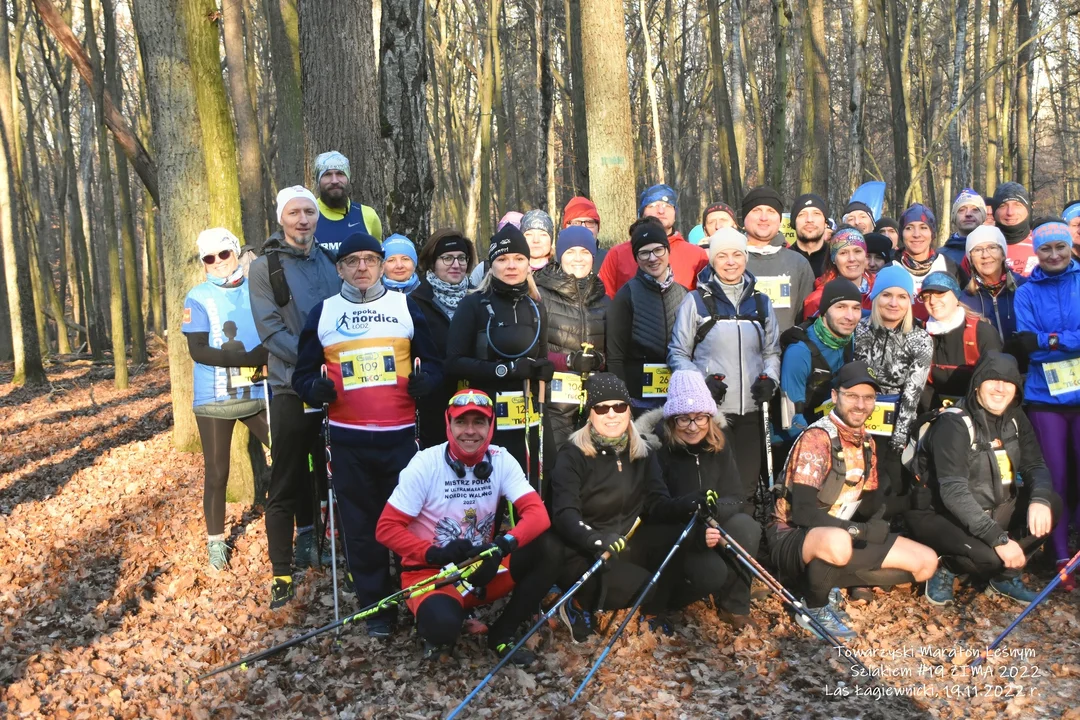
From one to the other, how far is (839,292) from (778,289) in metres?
0.59

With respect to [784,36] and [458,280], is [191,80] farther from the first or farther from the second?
[784,36]

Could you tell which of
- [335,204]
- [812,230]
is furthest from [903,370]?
[335,204]

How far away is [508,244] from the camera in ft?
17.7

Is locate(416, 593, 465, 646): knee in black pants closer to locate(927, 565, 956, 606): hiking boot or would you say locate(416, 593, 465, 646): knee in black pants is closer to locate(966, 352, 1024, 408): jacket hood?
locate(927, 565, 956, 606): hiking boot

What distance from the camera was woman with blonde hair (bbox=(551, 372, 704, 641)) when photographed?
511 centimetres

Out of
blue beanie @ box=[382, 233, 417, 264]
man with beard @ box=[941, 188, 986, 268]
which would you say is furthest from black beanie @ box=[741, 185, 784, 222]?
blue beanie @ box=[382, 233, 417, 264]

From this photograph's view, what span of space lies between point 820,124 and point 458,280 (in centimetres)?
821

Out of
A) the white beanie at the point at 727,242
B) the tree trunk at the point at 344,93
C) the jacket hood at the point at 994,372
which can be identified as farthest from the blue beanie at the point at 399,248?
the jacket hood at the point at 994,372

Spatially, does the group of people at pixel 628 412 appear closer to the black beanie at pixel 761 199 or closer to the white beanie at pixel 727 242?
the white beanie at pixel 727 242

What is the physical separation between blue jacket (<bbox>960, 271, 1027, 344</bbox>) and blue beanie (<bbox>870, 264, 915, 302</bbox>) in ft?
2.71

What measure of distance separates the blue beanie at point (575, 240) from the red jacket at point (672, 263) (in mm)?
666

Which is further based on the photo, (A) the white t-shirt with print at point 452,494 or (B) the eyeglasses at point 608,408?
(B) the eyeglasses at point 608,408

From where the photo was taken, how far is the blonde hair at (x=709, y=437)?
532 cm

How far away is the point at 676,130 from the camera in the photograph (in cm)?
2564
